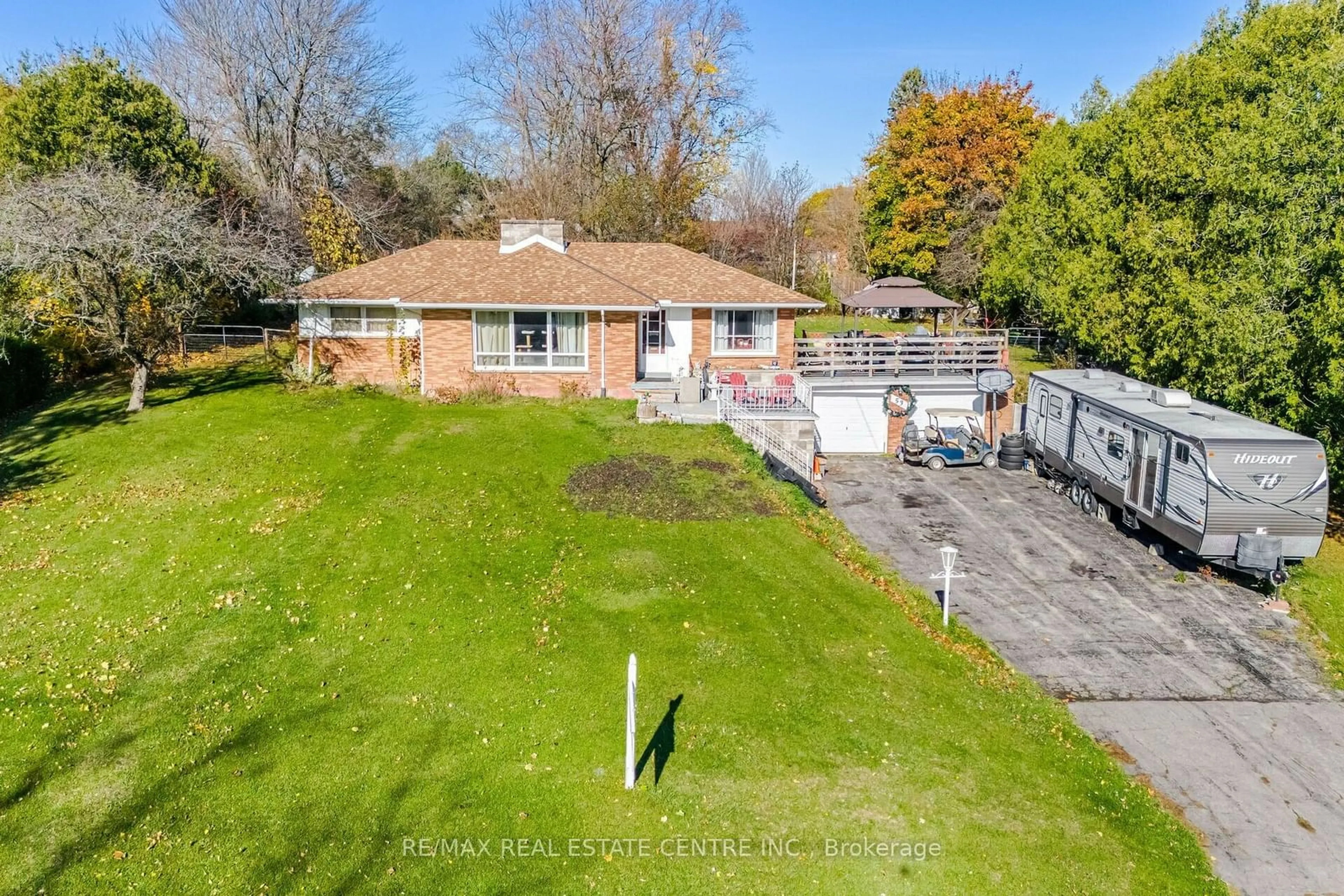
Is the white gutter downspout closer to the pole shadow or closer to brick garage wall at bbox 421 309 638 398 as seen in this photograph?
brick garage wall at bbox 421 309 638 398

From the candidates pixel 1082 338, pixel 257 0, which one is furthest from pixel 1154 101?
pixel 257 0

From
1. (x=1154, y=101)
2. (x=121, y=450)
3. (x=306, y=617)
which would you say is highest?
(x=1154, y=101)

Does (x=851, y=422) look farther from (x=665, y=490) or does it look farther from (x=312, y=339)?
(x=312, y=339)

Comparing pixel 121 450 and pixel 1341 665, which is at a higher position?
pixel 121 450

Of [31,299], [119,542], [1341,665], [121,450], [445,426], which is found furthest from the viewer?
[31,299]

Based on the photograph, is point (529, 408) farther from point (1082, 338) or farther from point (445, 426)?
point (1082, 338)

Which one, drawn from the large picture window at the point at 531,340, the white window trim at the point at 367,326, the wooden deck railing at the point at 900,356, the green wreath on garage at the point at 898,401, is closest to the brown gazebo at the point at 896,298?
the wooden deck railing at the point at 900,356
